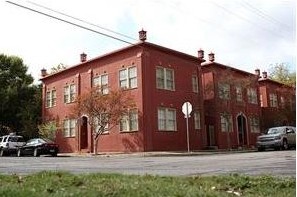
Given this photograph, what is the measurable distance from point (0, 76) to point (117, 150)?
2141cm

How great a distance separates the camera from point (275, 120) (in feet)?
171

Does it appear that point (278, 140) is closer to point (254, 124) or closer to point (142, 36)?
point (142, 36)

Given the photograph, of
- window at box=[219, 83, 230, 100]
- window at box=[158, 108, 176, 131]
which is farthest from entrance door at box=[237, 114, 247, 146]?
window at box=[158, 108, 176, 131]

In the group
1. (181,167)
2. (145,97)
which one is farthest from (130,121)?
(181,167)

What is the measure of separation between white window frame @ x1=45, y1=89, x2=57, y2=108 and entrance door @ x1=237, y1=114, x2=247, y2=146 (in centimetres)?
1742

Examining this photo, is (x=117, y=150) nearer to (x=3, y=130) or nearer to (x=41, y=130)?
(x=41, y=130)

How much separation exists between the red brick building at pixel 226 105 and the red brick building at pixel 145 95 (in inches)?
81.7

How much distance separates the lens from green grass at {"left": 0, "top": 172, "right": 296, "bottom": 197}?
7773 mm

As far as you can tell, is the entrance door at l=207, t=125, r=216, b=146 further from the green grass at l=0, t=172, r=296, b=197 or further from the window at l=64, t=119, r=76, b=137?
the green grass at l=0, t=172, r=296, b=197

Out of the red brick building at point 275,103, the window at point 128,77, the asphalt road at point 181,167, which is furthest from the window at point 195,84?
the asphalt road at point 181,167

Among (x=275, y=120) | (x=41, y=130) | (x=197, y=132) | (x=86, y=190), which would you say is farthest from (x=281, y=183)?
(x=275, y=120)

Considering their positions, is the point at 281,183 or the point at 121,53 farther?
the point at 121,53

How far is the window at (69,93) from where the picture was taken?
43969 millimetres

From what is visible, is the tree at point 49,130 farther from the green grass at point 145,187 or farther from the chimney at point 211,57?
the green grass at point 145,187
